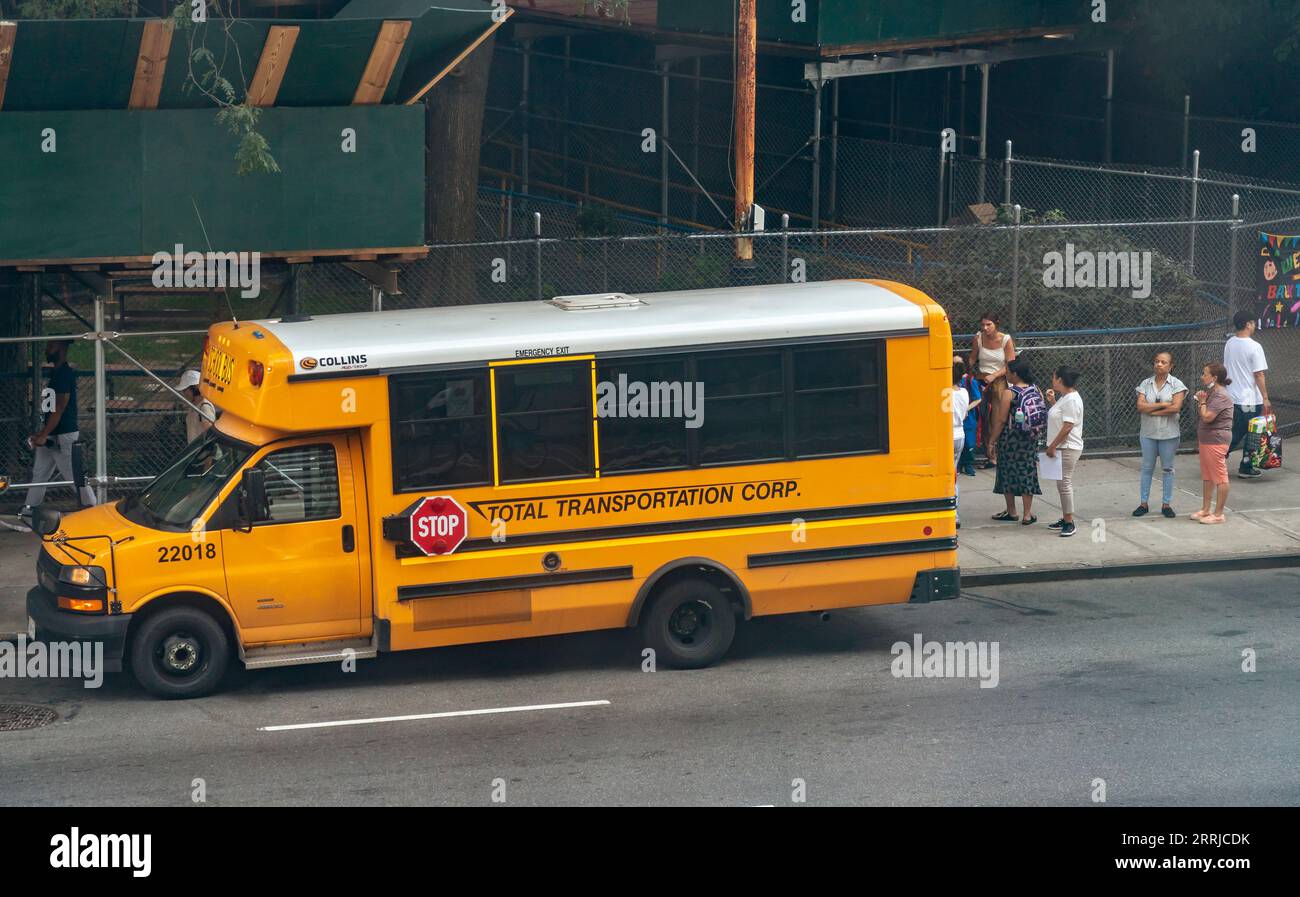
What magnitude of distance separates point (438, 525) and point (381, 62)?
206 inches

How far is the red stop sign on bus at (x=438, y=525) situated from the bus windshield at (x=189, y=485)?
4.10 ft

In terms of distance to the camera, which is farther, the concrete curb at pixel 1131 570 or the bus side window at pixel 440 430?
the concrete curb at pixel 1131 570

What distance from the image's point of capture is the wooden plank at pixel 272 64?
519 inches

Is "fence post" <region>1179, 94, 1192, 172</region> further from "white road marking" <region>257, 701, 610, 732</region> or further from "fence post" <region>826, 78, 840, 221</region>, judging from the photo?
"white road marking" <region>257, 701, 610, 732</region>

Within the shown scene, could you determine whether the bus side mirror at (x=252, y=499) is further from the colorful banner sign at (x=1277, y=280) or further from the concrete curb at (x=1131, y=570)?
the colorful banner sign at (x=1277, y=280)

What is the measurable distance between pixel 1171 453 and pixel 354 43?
8.56 m

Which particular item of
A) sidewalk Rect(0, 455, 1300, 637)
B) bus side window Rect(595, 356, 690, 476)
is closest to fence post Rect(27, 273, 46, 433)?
sidewalk Rect(0, 455, 1300, 637)

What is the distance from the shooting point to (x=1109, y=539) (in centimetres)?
1445

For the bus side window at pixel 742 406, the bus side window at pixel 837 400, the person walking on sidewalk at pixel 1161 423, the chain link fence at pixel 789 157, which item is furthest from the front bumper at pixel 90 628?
the chain link fence at pixel 789 157

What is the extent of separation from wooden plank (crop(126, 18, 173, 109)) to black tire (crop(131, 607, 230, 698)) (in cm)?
528

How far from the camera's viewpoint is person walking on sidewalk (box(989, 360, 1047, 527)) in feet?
47.2

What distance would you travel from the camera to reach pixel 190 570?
33.3 feet

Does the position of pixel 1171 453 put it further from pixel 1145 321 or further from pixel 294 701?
pixel 294 701

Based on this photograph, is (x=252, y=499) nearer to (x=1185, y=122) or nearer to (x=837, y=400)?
(x=837, y=400)
